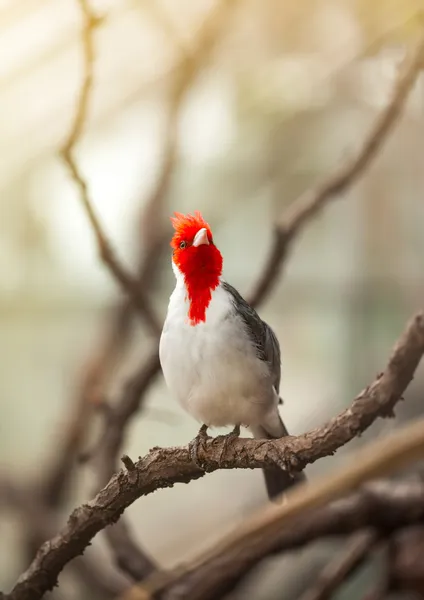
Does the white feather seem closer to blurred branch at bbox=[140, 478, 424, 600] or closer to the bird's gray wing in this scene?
the bird's gray wing

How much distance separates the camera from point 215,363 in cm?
81

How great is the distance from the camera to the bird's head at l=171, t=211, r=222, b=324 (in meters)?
0.79

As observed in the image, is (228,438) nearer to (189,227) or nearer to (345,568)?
(189,227)

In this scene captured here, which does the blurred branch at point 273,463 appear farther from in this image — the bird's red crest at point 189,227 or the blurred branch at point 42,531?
the blurred branch at point 42,531

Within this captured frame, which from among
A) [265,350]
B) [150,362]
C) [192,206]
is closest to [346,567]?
[150,362]

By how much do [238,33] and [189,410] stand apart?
816 millimetres

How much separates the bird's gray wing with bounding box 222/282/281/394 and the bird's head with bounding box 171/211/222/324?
4 centimetres

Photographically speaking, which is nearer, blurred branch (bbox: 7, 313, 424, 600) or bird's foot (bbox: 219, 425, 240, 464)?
blurred branch (bbox: 7, 313, 424, 600)

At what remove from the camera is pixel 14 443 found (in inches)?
60.3

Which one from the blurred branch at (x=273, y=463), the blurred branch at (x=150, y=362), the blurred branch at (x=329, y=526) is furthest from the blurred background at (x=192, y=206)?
the blurred branch at (x=273, y=463)

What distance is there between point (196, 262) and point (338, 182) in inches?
18.4

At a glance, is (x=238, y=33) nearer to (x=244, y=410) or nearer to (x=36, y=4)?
(x=36, y=4)

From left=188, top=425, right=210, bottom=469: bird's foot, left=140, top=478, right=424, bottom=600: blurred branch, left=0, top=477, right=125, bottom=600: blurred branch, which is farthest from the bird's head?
left=0, top=477, right=125, bottom=600: blurred branch

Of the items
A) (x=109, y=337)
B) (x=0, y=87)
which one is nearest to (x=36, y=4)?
(x=0, y=87)
